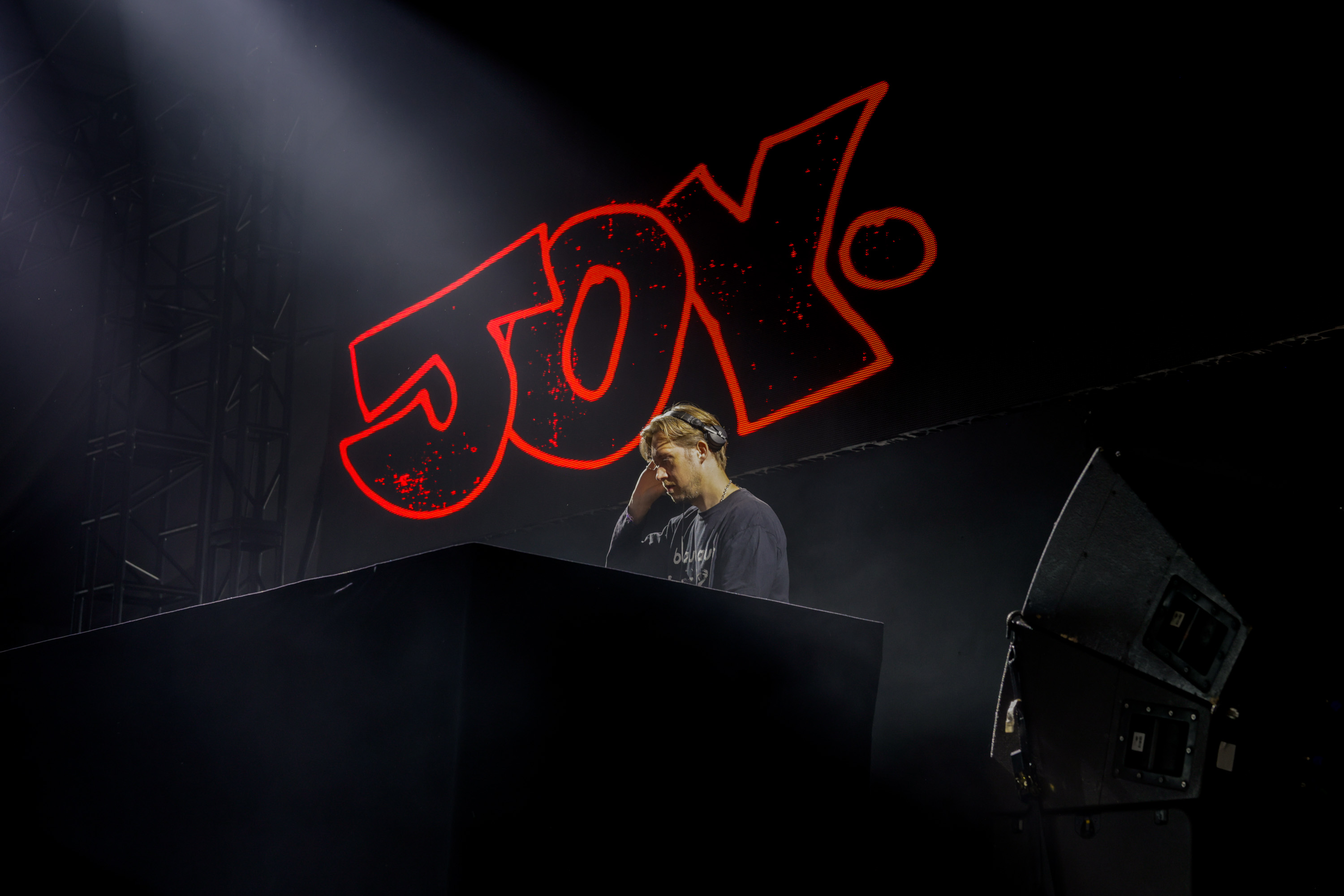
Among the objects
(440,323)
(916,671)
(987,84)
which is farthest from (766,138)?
(440,323)

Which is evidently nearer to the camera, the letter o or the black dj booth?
the black dj booth

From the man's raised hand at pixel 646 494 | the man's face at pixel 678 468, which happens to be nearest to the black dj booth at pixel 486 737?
the man's face at pixel 678 468

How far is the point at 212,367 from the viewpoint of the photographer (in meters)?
6.09

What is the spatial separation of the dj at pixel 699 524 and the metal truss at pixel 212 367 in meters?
3.25

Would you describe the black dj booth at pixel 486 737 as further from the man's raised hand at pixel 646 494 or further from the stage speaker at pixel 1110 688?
the man's raised hand at pixel 646 494

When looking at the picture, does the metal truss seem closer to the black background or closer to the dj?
the black background

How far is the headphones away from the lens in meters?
3.37

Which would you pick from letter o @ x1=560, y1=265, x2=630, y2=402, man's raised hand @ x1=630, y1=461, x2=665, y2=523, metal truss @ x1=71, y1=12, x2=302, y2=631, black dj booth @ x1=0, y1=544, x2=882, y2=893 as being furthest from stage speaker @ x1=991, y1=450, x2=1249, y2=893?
metal truss @ x1=71, y1=12, x2=302, y2=631

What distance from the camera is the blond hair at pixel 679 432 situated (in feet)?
10.9

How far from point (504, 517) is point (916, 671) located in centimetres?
240

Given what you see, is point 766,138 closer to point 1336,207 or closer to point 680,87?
point 680,87

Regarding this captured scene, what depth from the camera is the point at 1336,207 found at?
208 cm

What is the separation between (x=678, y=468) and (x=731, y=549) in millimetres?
468

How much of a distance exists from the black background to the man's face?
29 cm
